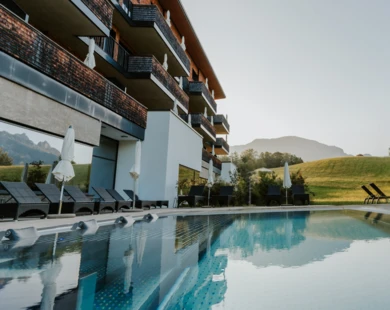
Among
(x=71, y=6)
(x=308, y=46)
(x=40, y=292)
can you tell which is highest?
(x=308, y=46)

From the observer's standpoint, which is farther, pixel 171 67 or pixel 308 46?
pixel 171 67

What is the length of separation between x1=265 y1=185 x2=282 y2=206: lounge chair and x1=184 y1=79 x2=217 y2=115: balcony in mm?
10193

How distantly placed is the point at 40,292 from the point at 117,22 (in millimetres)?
14306

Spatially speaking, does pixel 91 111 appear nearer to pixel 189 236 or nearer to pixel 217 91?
pixel 189 236

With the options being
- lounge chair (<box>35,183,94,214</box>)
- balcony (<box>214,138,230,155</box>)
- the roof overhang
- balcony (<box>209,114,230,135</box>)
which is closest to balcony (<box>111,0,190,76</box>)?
the roof overhang

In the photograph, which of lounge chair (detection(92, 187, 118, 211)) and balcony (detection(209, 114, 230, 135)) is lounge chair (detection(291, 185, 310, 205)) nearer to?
lounge chair (detection(92, 187, 118, 211))

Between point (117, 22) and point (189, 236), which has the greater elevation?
point (117, 22)

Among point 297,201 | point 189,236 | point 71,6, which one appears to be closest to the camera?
point 189,236

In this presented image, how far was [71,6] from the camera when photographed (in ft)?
30.1

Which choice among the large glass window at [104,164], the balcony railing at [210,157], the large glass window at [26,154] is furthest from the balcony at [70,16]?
the balcony railing at [210,157]

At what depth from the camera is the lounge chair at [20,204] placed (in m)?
6.02

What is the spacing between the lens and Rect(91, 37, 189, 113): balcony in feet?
42.5

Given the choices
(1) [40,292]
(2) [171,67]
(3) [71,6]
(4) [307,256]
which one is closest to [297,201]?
(2) [171,67]

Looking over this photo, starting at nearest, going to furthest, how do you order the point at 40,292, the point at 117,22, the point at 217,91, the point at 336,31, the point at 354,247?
the point at 40,292 → the point at 354,247 → the point at 117,22 → the point at 336,31 → the point at 217,91
